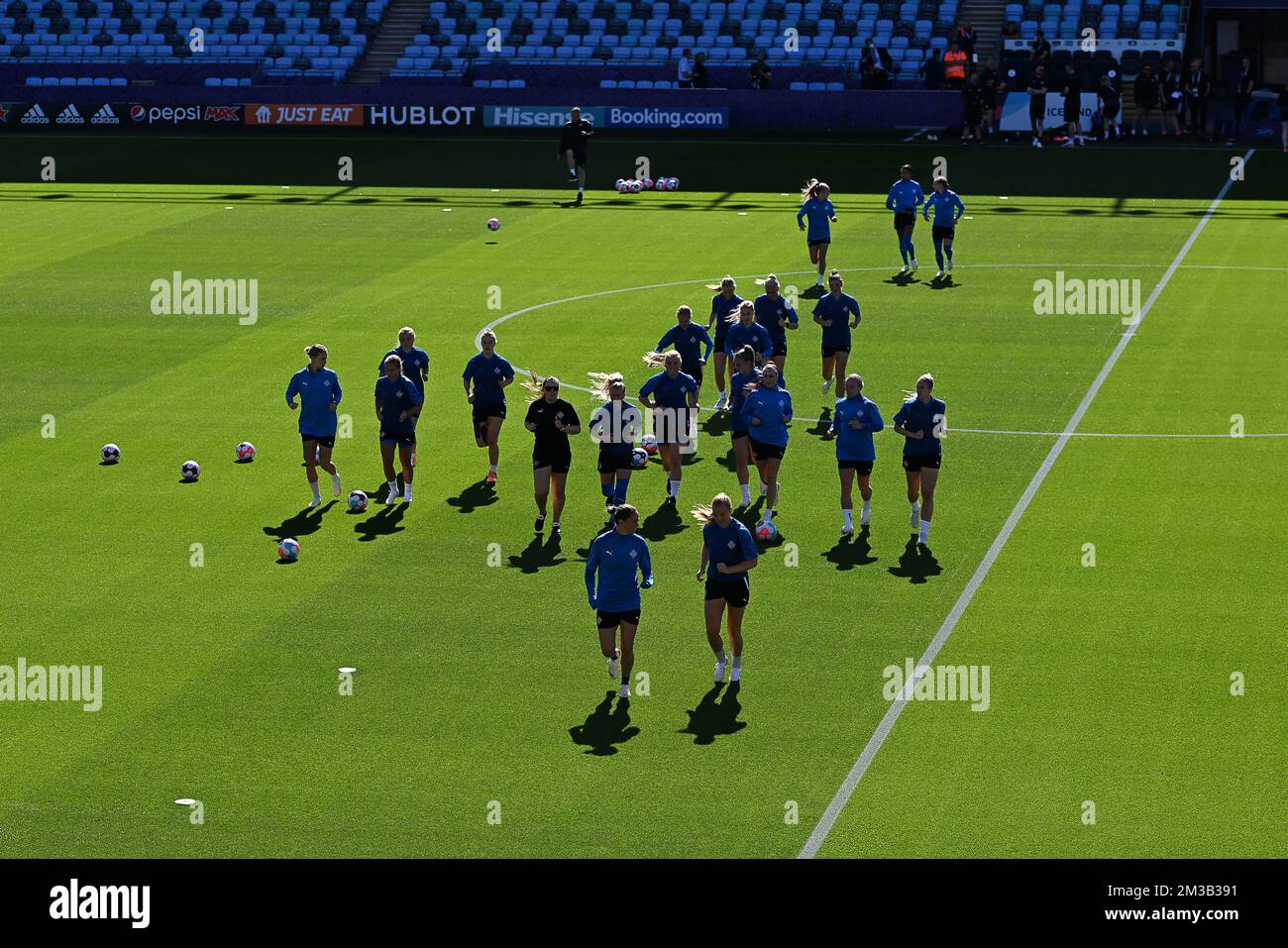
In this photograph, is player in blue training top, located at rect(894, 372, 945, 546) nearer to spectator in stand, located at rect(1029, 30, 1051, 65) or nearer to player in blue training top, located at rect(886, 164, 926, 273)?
player in blue training top, located at rect(886, 164, 926, 273)

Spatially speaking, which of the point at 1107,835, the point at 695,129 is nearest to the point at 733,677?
the point at 1107,835

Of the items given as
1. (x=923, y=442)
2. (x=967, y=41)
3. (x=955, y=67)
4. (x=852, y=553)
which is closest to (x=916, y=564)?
(x=852, y=553)

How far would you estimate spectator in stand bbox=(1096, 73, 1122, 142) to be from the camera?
62250 millimetres

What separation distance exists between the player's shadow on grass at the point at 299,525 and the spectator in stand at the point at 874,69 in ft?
147

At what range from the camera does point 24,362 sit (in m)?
34.1

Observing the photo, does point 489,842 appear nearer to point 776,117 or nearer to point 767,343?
point 767,343

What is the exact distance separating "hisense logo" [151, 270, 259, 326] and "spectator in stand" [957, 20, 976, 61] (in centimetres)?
3154

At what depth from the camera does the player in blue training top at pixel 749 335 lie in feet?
89.5

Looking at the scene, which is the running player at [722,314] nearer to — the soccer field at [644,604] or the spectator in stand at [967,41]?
the soccer field at [644,604]

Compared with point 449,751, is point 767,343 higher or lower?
higher

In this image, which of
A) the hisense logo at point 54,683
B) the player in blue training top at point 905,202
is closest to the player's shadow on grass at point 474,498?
the hisense logo at point 54,683

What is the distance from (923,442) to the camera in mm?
23875

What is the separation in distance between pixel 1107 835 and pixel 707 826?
319cm

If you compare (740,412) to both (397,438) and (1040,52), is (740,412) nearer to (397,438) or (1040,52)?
(397,438)
